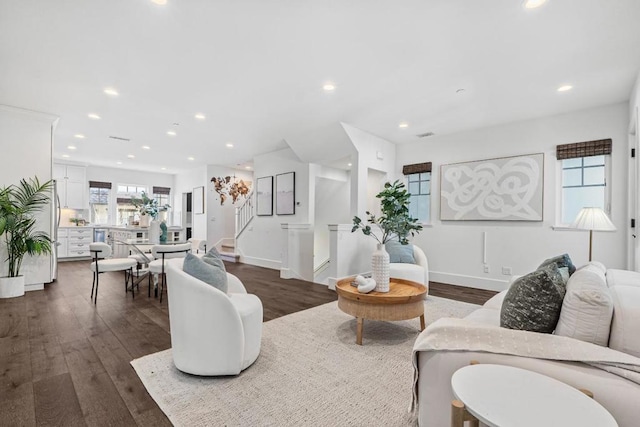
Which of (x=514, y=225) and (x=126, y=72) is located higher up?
(x=126, y=72)

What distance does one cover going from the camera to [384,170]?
577cm

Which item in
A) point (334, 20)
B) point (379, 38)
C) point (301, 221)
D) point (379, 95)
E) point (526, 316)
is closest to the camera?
point (526, 316)

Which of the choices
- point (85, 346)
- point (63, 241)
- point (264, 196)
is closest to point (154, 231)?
point (85, 346)

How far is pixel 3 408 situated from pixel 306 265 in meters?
4.37

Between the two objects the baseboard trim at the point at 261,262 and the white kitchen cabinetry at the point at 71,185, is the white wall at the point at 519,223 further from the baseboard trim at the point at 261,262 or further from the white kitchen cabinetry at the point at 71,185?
the white kitchen cabinetry at the point at 71,185

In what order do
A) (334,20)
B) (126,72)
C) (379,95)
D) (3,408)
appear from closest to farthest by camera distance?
1. (3,408)
2. (334,20)
3. (126,72)
4. (379,95)

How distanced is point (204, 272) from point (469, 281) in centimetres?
458

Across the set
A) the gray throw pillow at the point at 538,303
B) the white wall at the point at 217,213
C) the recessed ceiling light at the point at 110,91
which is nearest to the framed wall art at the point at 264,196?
the white wall at the point at 217,213

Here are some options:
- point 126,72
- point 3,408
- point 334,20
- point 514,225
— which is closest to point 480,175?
point 514,225

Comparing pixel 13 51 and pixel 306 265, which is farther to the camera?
pixel 306 265

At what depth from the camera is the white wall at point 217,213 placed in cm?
886

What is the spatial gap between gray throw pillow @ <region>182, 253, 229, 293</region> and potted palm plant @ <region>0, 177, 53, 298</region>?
3.71 metres

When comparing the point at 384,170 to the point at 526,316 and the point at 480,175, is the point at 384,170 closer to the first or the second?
the point at 480,175

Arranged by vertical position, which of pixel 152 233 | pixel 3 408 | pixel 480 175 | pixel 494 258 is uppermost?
pixel 480 175
